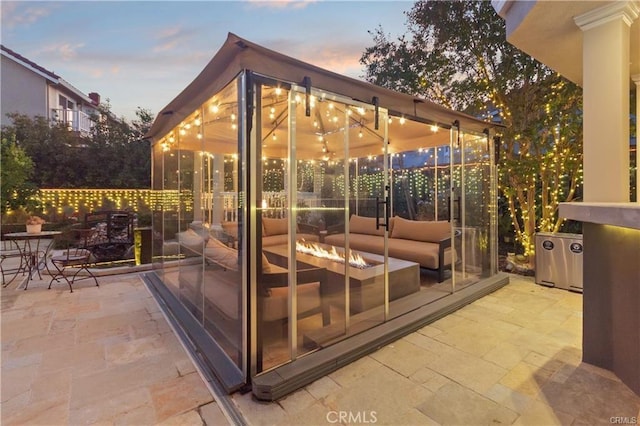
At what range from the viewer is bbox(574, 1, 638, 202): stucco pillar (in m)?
2.37

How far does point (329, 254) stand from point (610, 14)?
117 inches

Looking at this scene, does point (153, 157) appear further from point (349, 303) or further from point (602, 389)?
point (602, 389)

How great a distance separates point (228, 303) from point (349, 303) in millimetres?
1110

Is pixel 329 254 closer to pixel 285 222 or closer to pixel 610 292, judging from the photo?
pixel 285 222

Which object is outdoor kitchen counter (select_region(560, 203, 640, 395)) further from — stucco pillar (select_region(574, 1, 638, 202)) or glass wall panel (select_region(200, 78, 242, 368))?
glass wall panel (select_region(200, 78, 242, 368))

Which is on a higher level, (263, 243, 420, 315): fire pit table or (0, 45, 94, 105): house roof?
(0, 45, 94, 105): house roof

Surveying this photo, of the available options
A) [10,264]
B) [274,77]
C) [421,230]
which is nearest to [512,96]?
[421,230]

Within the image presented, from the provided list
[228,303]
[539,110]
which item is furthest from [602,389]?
[539,110]

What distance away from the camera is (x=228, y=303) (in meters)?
2.58

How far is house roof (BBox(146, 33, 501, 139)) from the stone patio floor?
2.29 metres

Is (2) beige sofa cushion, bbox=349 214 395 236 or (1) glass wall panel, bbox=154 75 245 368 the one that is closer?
(1) glass wall panel, bbox=154 75 245 368

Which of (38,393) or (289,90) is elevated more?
(289,90)

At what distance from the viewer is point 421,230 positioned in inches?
216

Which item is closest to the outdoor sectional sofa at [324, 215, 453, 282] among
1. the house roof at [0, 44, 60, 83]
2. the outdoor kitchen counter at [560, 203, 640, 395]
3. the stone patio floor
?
the stone patio floor
